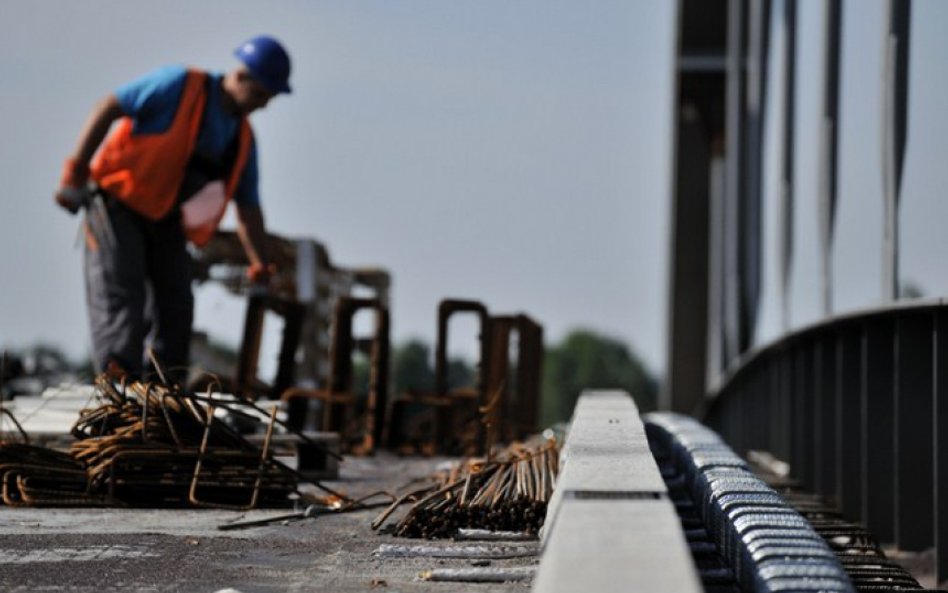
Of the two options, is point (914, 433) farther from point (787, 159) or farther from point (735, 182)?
point (735, 182)

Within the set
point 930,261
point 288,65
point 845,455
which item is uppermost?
point 288,65

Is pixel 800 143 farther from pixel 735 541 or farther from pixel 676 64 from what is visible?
pixel 676 64

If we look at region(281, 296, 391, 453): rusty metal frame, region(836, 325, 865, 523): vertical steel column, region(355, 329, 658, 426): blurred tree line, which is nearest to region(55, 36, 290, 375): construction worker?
region(281, 296, 391, 453): rusty metal frame

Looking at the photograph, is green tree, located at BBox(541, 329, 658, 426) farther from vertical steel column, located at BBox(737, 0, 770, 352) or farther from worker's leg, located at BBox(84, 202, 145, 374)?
worker's leg, located at BBox(84, 202, 145, 374)

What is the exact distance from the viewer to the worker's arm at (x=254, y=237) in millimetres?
10023

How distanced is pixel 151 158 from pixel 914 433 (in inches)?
152

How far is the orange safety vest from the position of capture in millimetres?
9078

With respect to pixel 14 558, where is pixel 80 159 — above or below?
above

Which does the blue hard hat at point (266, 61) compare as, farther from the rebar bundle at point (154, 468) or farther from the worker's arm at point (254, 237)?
the rebar bundle at point (154, 468)

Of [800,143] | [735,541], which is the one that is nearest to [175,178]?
[735,541]

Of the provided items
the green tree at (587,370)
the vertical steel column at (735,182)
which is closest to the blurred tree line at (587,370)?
the green tree at (587,370)

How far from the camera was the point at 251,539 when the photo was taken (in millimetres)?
5102

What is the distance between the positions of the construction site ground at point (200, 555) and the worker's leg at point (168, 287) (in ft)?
11.9

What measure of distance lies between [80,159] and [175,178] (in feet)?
1.68
